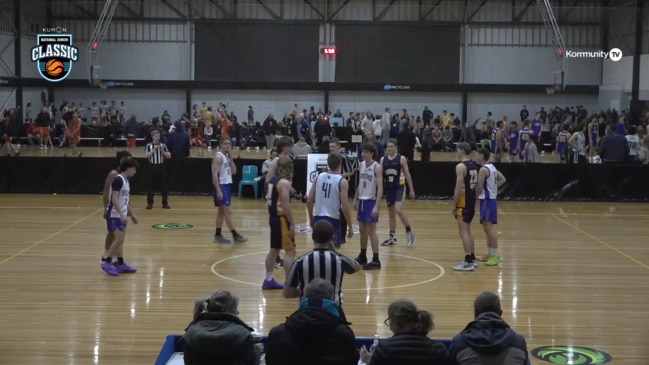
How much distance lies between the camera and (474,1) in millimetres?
40375

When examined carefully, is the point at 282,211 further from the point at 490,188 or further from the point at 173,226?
the point at 173,226

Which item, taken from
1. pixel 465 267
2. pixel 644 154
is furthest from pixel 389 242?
pixel 644 154

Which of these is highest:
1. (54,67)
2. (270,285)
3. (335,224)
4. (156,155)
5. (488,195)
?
(54,67)

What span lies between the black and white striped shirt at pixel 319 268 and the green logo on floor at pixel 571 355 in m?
2.55

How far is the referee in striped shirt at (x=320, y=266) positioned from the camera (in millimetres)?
6805

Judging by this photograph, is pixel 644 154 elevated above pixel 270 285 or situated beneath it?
elevated above

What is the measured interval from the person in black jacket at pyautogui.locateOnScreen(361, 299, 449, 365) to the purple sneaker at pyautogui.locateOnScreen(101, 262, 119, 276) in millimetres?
7029

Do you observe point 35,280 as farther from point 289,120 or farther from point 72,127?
point 289,120

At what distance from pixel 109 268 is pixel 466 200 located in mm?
5320

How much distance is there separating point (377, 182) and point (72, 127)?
21.5 m

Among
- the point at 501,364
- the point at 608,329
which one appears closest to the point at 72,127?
the point at 608,329

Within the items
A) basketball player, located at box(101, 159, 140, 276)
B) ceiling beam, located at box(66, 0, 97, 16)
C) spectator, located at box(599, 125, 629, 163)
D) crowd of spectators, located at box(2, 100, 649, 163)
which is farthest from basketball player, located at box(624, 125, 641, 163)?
ceiling beam, located at box(66, 0, 97, 16)

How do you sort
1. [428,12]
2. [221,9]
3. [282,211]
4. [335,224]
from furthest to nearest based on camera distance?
[428,12]
[221,9]
[335,224]
[282,211]

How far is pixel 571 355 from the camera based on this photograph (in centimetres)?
828
